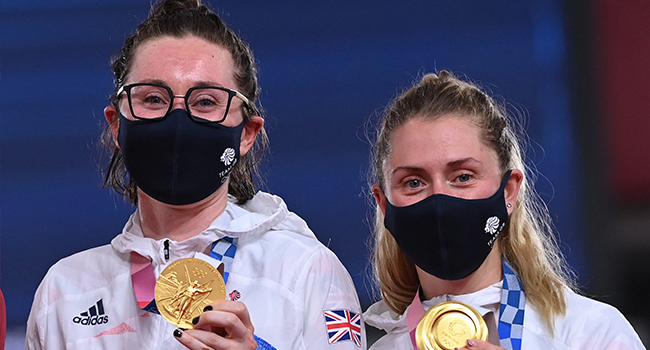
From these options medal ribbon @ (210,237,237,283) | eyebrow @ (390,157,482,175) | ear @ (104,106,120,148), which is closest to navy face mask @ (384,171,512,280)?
eyebrow @ (390,157,482,175)

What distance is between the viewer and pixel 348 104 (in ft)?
13.7

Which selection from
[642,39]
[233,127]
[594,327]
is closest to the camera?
[594,327]

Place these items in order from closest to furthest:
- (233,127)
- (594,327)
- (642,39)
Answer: (594,327) → (233,127) → (642,39)

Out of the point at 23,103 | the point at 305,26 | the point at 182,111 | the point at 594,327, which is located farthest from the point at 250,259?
the point at 23,103

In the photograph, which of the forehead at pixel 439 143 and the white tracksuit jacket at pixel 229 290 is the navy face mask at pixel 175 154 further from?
the forehead at pixel 439 143

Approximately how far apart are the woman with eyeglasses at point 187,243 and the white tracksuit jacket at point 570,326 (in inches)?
14.2

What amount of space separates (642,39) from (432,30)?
3.62ft

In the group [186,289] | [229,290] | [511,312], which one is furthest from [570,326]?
[186,289]

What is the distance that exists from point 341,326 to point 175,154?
676mm

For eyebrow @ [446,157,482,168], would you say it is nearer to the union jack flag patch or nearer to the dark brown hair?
the union jack flag patch

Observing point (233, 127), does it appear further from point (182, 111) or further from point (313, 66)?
point (313, 66)

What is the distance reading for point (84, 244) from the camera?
13.2 ft

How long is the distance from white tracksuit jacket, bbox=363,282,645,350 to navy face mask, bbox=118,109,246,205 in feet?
2.57

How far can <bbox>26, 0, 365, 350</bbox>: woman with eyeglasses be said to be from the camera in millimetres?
2111
